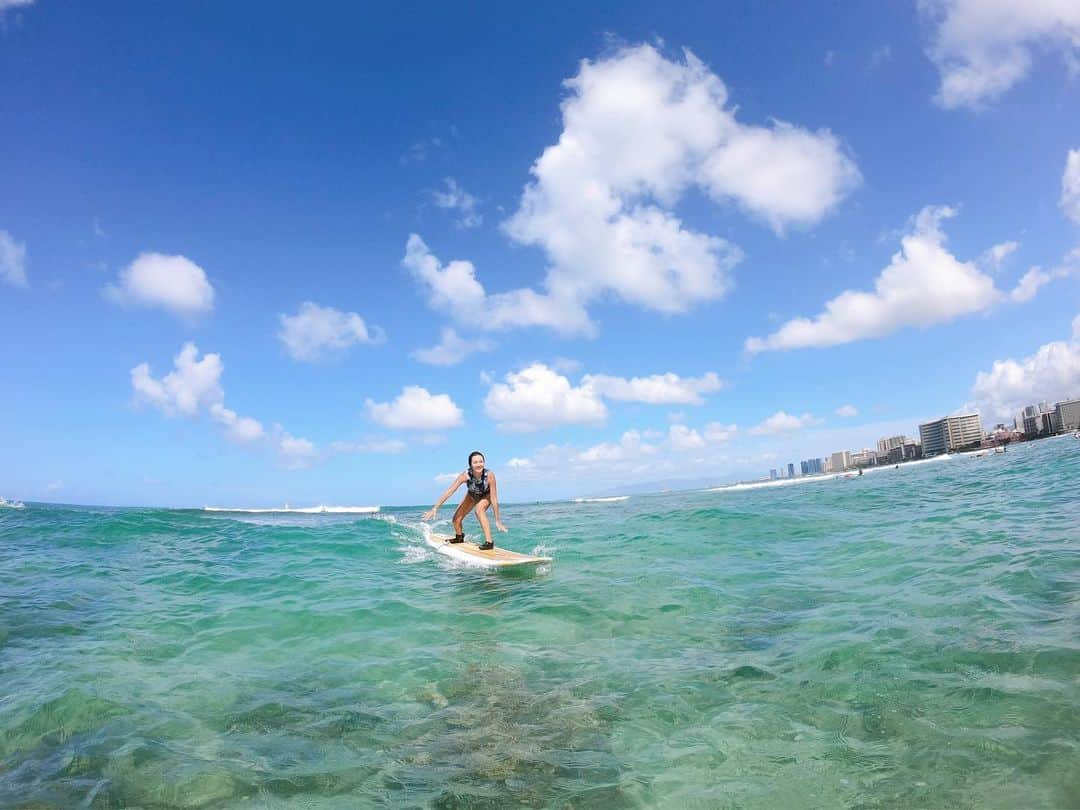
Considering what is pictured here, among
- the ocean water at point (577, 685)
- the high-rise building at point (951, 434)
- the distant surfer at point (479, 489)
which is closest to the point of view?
the ocean water at point (577, 685)

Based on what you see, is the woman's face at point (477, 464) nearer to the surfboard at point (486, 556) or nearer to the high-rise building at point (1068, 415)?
the surfboard at point (486, 556)

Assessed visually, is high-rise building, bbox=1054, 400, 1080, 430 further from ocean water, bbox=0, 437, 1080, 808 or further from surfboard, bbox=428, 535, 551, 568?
surfboard, bbox=428, 535, 551, 568

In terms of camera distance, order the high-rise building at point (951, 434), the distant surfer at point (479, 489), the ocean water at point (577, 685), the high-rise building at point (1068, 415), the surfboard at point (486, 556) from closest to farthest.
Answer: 1. the ocean water at point (577, 685)
2. the surfboard at point (486, 556)
3. the distant surfer at point (479, 489)
4. the high-rise building at point (1068, 415)
5. the high-rise building at point (951, 434)

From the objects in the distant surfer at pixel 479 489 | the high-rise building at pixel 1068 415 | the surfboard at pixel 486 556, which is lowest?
the surfboard at pixel 486 556

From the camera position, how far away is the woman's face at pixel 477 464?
16438 mm

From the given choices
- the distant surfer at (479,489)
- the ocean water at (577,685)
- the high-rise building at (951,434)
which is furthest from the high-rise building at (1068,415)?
the distant surfer at (479,489)

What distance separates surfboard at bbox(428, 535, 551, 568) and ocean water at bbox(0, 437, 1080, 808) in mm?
Answer: 909

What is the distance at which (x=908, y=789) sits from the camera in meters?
3.88

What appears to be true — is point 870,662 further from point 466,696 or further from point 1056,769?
point 466,696

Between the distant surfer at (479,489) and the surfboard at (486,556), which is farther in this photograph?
the distant surfer at (479,489)

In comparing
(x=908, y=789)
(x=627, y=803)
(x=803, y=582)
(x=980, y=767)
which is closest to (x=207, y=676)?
(x=627, y=803)

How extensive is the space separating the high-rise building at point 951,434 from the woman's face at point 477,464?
648ft

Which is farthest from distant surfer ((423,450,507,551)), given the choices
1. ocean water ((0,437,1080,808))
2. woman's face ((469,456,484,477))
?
ocean water ((0,437,1080,808))

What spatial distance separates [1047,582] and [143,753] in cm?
1169
